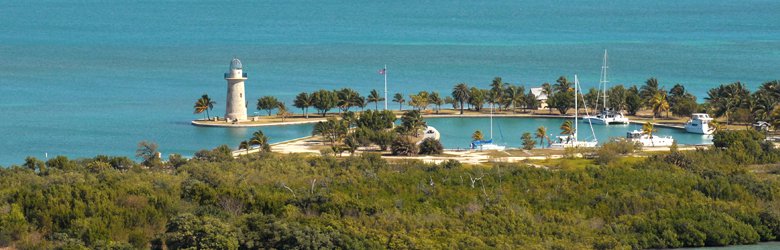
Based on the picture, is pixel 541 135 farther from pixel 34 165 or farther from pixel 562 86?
pixel 34 165

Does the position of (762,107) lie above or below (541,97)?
below

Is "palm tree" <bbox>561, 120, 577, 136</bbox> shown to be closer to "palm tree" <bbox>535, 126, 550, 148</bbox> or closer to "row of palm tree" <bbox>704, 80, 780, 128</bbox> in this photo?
"palm tree" <bbox>535, 126, 550, 148</bbox>

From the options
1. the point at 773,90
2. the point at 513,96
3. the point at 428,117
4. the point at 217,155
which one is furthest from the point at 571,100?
the point at 217,155

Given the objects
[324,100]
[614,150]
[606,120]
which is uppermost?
[324,100]

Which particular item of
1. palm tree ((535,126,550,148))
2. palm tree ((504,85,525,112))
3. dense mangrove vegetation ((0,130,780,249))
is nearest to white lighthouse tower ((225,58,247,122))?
palm tree ((504,85,525,112))

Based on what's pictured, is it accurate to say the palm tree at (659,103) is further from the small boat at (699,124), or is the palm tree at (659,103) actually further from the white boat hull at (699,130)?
the white boat hull at (699,130)

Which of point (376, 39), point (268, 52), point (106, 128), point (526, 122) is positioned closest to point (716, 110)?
point (526, 122)

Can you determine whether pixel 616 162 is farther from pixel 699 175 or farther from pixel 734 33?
pixel 734 33

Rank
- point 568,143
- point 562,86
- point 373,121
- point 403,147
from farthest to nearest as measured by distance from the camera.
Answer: point 562,86
point 373,121
point 568,143
point 403,147
